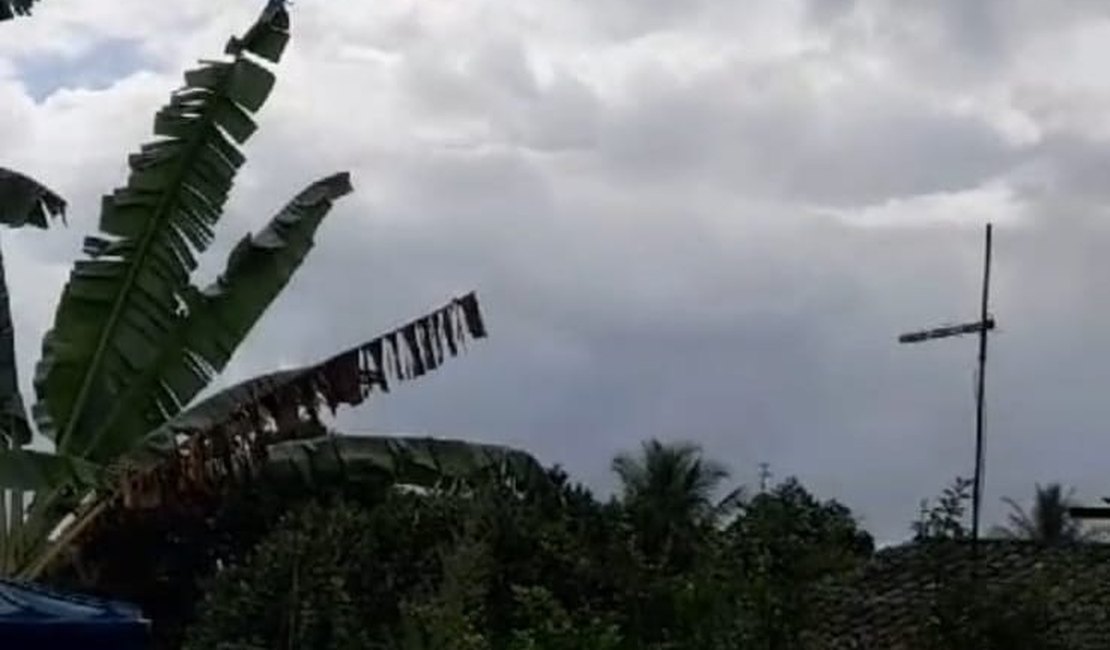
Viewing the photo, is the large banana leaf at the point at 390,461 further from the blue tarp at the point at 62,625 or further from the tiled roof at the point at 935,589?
the blue tarp at the point at 62,625

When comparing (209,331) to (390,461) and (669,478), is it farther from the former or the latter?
(669,478)

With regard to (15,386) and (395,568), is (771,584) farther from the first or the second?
(395,568)

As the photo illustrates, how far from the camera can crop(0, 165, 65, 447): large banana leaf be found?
1363 cm

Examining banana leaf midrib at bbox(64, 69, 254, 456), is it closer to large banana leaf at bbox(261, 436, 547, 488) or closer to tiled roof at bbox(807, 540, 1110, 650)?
large banana leaf at bbox(261, 436, 547, 488)

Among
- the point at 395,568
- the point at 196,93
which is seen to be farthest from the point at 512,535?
the point at 196,93

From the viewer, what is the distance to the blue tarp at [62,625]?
20.0 feet

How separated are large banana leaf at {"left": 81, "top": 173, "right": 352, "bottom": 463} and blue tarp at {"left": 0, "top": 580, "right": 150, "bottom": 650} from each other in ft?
23.4

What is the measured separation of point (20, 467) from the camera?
11969 millimetres

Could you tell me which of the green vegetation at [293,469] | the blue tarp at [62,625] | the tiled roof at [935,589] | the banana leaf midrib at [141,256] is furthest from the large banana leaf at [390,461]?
the blue tarp at [62,625]

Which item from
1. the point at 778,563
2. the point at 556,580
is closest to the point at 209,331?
the point at 778,563

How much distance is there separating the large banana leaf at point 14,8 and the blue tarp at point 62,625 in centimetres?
739

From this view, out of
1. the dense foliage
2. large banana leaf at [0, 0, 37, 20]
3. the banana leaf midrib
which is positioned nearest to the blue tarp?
the dense foliage

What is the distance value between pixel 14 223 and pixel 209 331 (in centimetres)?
131

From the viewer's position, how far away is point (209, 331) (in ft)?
45.7
